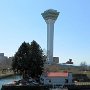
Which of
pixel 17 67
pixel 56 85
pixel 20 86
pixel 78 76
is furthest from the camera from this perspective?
pixel 78 76

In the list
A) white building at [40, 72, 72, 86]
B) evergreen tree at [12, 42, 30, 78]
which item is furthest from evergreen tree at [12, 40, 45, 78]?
white building at [40, 72, 72, 86]

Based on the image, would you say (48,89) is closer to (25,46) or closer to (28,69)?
(28,69)

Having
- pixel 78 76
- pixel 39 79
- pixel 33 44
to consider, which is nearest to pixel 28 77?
pixel 39 79

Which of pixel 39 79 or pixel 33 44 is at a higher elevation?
pixel 33 44

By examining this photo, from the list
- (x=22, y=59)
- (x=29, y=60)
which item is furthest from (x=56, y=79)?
(x=22, y=59)

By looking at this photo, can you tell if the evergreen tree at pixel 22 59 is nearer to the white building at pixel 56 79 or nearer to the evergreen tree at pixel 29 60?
the evergreen tree at pixel 29 60

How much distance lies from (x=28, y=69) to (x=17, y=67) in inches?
120

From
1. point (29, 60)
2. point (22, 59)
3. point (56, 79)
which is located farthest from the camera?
point (22, 59)

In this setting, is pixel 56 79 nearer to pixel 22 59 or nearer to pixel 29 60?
pixel 29 60

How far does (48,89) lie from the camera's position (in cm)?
6988

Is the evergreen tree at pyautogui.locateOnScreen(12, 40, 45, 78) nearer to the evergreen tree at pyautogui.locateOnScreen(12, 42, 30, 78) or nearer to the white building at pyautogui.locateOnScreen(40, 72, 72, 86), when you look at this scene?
the evergreen tree at pyautogui.locateOnScreen(12, 42, 30, 78)

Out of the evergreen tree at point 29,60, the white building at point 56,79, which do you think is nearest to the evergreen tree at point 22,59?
the evergreen tree at point 29,60

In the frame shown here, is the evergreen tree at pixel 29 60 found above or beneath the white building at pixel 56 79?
above

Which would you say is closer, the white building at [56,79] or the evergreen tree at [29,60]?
the white building at [56,79]
